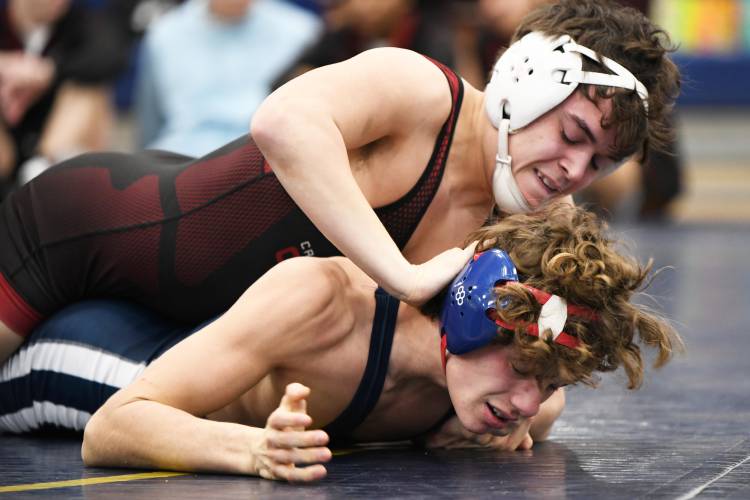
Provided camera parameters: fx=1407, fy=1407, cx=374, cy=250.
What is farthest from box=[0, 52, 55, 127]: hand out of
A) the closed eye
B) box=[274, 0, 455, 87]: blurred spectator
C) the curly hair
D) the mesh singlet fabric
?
the curly hair

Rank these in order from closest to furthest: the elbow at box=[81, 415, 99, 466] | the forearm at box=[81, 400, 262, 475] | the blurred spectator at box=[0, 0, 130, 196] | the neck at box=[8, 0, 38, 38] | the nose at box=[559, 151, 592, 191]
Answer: the forearm at box=[81, 400, 262, 475], the elbow at box=[81, 415, 99, 466], the nose at box=[559, 151, 592, 191], the blurred spectator at box=[0, 0, 130, 196], the neck at box=[8, 0, 38, 38]

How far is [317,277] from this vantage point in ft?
8.29

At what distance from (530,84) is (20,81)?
14.2 feet

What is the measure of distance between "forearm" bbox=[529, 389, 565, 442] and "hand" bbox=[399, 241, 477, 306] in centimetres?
42

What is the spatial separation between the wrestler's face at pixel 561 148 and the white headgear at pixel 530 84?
0.7 inches

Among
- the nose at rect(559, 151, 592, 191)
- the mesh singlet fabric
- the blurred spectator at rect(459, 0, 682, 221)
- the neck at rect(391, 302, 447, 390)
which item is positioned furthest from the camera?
the blurred spectator at rect(459, 0, 682, 221)

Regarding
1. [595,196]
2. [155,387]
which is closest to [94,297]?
[155,387]

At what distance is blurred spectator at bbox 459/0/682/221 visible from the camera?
8.02m

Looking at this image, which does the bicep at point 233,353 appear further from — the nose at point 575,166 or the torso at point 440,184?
the nose at point 575,166

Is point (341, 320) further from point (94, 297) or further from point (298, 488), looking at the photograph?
point (94, 297)

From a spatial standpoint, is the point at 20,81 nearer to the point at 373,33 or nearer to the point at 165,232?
the point at 373,33

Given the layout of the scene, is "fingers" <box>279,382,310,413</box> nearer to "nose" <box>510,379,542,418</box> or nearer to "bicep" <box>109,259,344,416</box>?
"bicep" <box>109,259,344,416</box>

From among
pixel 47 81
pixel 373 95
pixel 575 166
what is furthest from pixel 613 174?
pixel 373 95

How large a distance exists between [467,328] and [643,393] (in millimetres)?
1148
